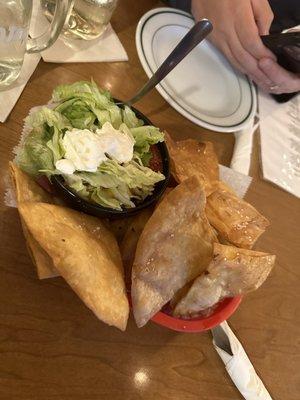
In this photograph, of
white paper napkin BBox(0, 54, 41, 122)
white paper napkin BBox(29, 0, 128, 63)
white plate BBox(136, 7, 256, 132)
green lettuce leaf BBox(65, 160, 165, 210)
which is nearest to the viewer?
green lettuce leaf BBox(65, 160, 165, 210)

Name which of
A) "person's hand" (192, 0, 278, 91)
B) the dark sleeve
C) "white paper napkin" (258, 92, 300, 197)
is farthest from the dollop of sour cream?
the dark sleeve

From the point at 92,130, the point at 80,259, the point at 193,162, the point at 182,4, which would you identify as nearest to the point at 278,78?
the point at 182,4

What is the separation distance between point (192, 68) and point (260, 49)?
164mm

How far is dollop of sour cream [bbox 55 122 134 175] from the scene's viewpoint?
0.71 meters

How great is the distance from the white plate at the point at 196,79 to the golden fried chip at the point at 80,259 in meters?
0.48

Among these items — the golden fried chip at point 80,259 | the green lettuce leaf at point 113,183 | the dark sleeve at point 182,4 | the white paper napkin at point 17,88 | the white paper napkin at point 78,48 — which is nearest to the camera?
the golden fried chip at point 80,259

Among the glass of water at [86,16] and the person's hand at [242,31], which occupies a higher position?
the person's hand at [242,31]

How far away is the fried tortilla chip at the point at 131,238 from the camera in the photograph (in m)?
0.76

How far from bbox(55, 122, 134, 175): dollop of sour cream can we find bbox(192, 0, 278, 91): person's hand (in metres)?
0.56

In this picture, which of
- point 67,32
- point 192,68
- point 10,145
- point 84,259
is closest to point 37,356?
point 84,259

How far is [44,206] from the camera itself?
0.66 metres

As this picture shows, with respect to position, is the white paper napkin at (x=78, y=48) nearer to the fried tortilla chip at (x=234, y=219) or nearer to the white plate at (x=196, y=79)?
the white plate at (x=196, y=79)

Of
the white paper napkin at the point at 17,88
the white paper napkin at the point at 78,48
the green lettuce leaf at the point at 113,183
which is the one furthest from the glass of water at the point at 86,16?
the green lettuce leaf at the point at 113,183

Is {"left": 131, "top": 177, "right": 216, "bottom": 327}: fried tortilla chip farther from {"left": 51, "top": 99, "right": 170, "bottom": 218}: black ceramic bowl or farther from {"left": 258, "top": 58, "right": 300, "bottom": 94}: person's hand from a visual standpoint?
{"left": 258, "top": 58, "right": 300, "bottom": 94}: person's hand
